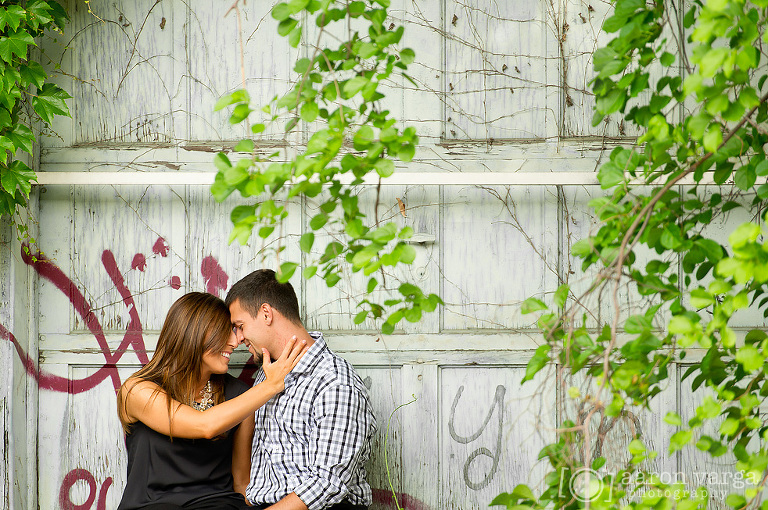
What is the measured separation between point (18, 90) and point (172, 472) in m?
1.40

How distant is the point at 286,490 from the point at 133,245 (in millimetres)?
1141

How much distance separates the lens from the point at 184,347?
6.93ft

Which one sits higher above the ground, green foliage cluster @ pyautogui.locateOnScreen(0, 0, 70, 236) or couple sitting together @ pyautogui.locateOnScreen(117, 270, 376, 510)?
green foliage cluster @ pyautogui.locateOnScreen(0, 0, 70, 236)

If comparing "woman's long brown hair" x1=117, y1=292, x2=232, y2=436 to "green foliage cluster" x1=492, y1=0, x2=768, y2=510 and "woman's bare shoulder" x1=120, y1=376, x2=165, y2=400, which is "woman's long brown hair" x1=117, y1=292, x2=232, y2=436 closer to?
"woman's bare shoulder" x1=120, y1=376, x2=165, y2=400

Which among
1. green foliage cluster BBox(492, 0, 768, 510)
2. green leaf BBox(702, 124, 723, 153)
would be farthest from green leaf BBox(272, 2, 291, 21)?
green leaf BBox(702, 124, 723, 153)

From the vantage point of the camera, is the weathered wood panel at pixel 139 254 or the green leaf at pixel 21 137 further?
the weathered wood panel at pixel 139 254

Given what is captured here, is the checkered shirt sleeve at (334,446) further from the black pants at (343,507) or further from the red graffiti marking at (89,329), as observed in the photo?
the red graffiti marking at (89,329)

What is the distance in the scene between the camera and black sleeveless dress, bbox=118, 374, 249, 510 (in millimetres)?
2076

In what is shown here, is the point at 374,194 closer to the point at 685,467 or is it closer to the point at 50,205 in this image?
the point at 50,205

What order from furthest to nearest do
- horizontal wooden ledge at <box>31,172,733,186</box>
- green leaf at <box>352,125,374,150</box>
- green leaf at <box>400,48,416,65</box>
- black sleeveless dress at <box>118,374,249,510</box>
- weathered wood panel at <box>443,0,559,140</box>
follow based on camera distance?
weathered wood panel at <box>443,0,559,140</box> < horizontal wooden ledge at <box>31,172,733,186</box> < black sleeveless dress at <box>118,374,249,510</box> < green leaf at <box>400,48,416,65</box> < green leaf at <box>352,125,374,150</box>

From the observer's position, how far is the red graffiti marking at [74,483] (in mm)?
2428

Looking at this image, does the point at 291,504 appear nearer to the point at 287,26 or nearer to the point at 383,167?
the point at 383,167

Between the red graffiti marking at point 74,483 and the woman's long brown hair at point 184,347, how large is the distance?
47 centimetres

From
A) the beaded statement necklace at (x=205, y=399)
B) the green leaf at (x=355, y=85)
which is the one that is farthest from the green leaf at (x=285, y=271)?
the beaded statement necklace at (x=205, y=399)
